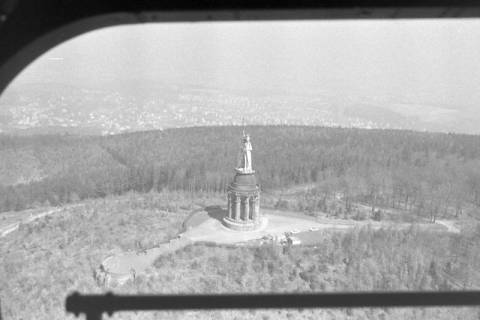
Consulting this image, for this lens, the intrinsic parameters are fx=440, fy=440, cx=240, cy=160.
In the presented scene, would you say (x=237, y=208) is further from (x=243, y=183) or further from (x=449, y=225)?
(x=449, y=225)

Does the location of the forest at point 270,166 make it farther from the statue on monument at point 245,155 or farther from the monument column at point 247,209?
the statue on monument at point 245,155

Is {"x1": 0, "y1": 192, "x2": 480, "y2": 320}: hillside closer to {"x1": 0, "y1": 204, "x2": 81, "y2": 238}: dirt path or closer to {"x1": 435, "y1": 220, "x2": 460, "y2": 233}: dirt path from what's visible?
{"x1": 0, "y1": 204, "x2": 81, "y2": 238}: dirt path


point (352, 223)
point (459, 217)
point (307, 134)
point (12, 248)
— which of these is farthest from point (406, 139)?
point (12, 248)

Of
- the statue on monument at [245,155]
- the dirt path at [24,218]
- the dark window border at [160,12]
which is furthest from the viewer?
the dirt path at [24,218]

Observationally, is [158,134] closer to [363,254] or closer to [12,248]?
[12,248]

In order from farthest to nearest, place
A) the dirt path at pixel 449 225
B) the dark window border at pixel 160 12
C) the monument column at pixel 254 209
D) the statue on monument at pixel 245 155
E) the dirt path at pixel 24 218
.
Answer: the dirt path at pixel 449 225 → the dirt path at pixel 24 218 → the monument column at pixel 254 209 → the statue on monument at pixel 245 155 → the dark window border at pixel 160 12

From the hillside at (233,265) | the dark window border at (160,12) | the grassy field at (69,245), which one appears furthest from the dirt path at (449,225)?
the dark window border at (160,12)

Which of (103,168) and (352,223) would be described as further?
(103,168)
